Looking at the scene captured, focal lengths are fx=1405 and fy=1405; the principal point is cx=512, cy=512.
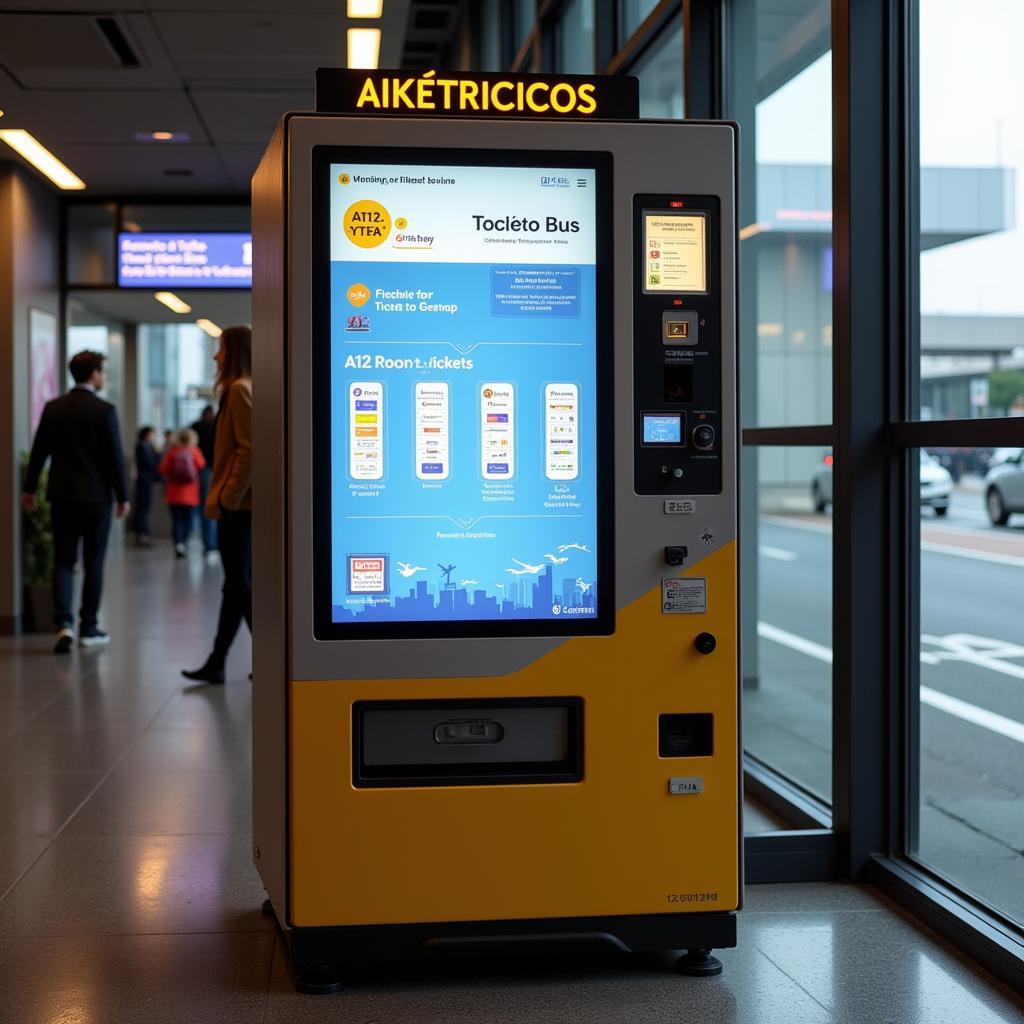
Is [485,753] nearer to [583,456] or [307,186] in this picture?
[583,456]

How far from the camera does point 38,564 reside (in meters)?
9.60

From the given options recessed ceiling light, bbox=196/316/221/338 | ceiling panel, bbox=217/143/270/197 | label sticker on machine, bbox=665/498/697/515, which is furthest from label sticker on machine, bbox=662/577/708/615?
recessed ceiling light, bbox=196/316/221/338

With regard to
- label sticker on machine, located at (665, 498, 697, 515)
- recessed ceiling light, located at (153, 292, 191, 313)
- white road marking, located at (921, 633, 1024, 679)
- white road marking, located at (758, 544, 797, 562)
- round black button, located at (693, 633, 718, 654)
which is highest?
recessed ceiling light, located at (153, 292, 191, 313)

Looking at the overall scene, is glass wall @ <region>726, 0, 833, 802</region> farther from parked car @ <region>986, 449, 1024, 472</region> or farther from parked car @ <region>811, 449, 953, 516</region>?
parked car @ <region>986, 449, 1024, 472</region>

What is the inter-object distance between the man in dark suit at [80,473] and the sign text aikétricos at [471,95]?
Answer: 5523 mm

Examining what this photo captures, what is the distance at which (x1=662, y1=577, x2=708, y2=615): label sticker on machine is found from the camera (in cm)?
322

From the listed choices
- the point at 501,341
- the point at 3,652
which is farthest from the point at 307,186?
the point at 3,652

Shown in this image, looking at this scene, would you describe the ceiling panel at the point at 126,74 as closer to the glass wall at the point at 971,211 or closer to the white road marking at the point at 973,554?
the glass wall at the point at 971,211

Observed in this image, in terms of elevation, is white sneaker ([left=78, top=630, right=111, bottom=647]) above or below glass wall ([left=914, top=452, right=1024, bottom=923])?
below

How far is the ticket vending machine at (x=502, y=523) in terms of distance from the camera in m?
3.11

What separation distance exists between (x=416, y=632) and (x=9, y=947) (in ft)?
4.34

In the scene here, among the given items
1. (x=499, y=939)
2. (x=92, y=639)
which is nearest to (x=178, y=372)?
(x=92, y=639)

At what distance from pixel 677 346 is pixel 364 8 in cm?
412

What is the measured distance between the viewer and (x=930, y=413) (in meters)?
3.73
